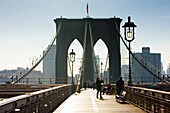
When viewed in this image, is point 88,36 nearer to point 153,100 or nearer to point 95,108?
point 95,108

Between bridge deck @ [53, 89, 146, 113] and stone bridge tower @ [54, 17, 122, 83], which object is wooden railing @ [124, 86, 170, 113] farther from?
stone bridge tower @ [54, 17, 122, 83]

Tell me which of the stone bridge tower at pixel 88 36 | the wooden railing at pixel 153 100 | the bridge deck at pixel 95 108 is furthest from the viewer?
the stone bridge tower at pixel 88 36

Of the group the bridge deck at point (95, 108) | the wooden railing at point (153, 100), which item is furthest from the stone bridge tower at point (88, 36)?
the wooden railing at point (153, 100)

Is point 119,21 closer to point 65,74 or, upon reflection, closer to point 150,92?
point 65,74

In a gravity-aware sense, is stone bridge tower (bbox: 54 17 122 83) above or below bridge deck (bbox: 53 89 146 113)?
above

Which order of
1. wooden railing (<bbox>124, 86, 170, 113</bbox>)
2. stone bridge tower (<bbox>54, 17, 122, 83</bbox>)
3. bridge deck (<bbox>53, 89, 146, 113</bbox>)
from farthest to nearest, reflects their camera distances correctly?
stone bridge tower (<bbox>54, 17, 122, 83</bbox>) → bridge deck (<bbox>53, 89, 146, 113</bbox>) → wooden railing (<bbox>124, 86, 170, 113</bbox>)

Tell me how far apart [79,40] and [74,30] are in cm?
308

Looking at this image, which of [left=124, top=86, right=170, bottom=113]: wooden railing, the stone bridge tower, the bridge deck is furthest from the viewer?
the stone bridge tower

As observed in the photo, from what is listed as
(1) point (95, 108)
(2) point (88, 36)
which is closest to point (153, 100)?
(1) point (95, 108)

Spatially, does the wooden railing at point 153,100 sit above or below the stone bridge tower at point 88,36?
below

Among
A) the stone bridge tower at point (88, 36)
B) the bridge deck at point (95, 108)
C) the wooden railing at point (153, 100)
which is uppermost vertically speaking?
the stone bridge tower at point (88, 36)

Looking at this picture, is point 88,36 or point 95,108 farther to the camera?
point 88,36

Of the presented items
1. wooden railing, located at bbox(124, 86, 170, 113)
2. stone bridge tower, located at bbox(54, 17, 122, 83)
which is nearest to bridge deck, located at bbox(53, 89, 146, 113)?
wooden railing, located at bbox(124, 86, 170, 113)

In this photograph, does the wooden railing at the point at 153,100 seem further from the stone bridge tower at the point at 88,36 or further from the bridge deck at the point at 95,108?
the stone bridge tower at the point at 88,36
